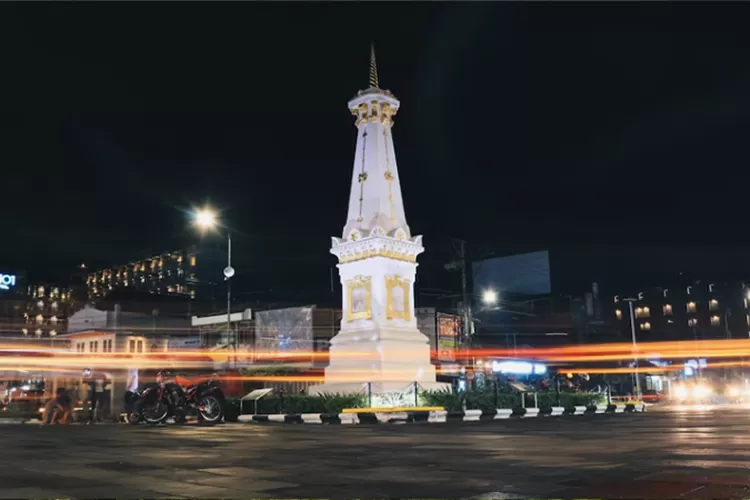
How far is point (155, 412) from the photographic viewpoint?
24.3 metres

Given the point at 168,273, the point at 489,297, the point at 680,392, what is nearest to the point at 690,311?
the point at 680,392

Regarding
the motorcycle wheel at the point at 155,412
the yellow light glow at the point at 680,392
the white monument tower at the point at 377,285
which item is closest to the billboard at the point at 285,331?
the white monument tower at the point at 377,285

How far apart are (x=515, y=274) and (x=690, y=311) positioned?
58544 millimetres

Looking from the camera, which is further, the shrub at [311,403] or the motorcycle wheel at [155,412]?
the shrub at [311,403]

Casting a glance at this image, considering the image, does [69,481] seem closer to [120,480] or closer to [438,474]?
[120,480]

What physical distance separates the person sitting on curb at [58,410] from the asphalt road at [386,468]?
11.8 m

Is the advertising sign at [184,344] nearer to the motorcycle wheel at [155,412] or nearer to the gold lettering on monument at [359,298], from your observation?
the gold lettering on monument at [359,298]

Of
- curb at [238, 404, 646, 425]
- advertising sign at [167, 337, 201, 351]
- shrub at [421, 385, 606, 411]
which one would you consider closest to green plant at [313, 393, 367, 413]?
curb at [238, 404, 646, 425]

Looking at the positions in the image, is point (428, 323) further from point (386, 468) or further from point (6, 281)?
point (386, 468)

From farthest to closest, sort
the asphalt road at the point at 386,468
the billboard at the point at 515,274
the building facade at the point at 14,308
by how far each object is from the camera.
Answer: the building facade at the point at 14,308, the billboard at the point at 515,274, the asphalt road at the point at 386,468

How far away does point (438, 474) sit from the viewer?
862 centimetres

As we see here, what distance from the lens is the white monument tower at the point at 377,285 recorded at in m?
29.4

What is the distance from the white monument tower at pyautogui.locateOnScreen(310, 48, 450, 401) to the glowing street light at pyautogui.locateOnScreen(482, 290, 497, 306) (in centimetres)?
2925

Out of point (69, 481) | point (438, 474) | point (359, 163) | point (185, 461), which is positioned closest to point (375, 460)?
point (438, 474)
